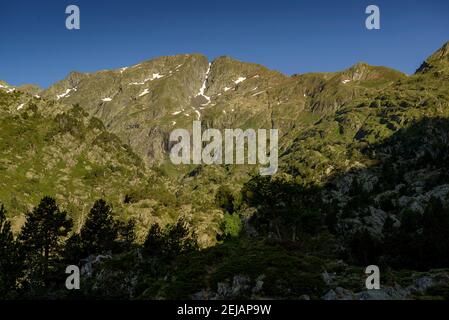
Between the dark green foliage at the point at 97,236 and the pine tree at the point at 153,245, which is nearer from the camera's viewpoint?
the pine tree at the point at 153,245

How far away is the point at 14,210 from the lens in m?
192

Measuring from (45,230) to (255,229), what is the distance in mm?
82316

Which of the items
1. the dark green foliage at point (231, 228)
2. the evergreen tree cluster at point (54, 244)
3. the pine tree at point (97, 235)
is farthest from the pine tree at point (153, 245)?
the dark green foliage at point (231, 228)

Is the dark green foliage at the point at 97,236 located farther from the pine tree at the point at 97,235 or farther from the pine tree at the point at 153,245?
the pine tree at the point at 153,245

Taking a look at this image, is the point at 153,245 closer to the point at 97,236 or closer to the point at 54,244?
the point at 97,236

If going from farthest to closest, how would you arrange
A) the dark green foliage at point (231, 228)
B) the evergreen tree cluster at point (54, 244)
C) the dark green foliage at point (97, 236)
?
the dark green foliage at point (231, 228), the dark green foliage at point (97, 236), the evergreen tree cluster at point (54, 244)

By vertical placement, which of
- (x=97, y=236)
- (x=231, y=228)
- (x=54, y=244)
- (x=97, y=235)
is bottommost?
(x=54, y=244)

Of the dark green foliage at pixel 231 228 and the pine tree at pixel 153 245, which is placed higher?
the dark green foliage at pixel 231 228

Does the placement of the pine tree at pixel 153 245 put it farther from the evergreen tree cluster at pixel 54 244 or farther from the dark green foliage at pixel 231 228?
the dark green foliage at pixel 231 228

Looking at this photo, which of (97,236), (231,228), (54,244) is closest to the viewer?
(54,244)

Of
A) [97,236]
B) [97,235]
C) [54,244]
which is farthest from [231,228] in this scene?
[54,244]

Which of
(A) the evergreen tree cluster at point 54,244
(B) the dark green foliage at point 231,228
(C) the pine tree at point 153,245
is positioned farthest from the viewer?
(B) the dark green foliage at point 231,228
